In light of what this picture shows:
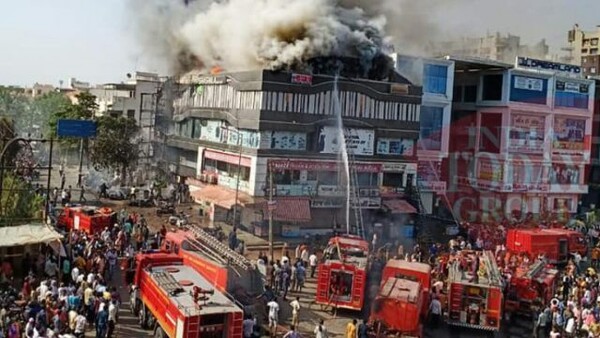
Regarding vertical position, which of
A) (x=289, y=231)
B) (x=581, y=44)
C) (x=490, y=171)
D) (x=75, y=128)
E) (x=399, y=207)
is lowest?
(x=289, y=231)

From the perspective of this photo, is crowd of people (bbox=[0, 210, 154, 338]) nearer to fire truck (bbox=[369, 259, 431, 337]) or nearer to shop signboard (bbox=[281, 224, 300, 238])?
fire truck (bbox=[369, 259, 431, 337])

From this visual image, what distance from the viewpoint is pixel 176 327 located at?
14.7 meters

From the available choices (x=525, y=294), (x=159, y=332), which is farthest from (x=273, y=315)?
(x=525, y=294)

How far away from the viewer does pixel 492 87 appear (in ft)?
154

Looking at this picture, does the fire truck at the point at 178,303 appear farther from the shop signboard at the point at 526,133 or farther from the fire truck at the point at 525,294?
the shop signboard at the point at 526,133

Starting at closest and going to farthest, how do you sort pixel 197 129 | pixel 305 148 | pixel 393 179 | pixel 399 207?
pixel 305 148
pixel 399 207
pixel 393 179
pixel 197 129

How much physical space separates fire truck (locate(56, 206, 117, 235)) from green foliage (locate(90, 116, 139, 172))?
56.1ft

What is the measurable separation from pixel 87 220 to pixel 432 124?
23269 millimetres

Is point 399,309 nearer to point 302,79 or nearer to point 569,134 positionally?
point 302,79

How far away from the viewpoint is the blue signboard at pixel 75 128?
89.3 feet

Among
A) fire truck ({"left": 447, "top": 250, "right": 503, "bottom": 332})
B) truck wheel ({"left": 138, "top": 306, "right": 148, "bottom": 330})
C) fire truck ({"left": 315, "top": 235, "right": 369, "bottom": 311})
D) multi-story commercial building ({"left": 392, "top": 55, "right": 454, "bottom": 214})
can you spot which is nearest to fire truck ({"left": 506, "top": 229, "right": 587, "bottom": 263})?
multi-story commercial building ({"left": 392, "top": 55, "right": 454, "bottom": 214})

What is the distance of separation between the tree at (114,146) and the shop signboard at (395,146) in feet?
62.2

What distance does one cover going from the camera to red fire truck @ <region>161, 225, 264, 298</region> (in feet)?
60.7

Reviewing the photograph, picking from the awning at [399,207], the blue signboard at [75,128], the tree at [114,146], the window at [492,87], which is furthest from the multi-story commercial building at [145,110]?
the window at [492,87]
